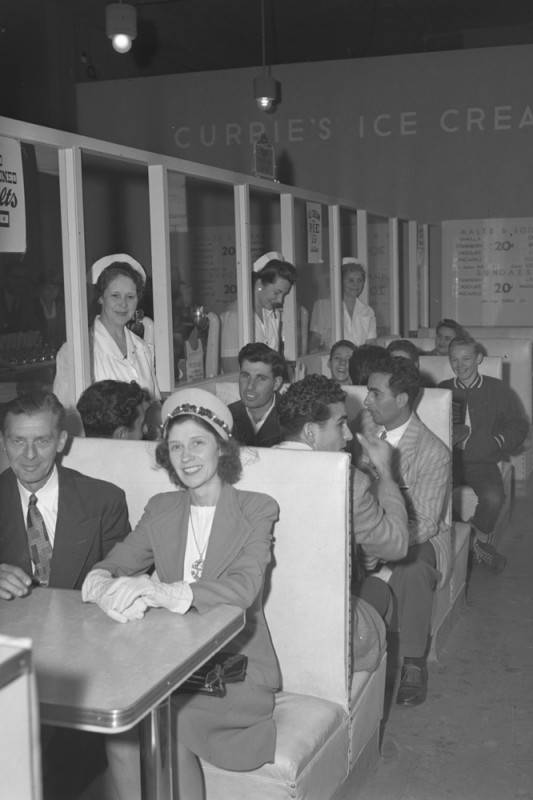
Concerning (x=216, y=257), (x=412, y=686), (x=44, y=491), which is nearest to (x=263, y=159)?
(x=412, y=686)

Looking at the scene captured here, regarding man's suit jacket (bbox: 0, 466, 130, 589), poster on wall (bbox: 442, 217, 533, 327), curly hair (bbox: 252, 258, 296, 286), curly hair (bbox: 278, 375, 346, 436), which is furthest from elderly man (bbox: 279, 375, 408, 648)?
poster on wall (bbox: 442, 217, 533, 327)

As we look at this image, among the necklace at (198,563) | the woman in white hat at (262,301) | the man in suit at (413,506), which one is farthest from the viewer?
the woman in white hat at (262,301)

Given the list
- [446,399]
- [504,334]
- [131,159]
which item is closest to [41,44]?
[504,334]

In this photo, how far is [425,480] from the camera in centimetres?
325

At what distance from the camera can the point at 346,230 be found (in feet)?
22.2

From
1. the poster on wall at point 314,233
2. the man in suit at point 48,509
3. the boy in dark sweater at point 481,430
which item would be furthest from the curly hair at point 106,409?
the poster on wall at point 314,233

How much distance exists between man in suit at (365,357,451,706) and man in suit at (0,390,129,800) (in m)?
1.07

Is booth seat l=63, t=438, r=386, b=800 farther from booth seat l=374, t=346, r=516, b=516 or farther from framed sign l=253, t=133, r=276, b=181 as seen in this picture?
framed sign l=253, t=133, r=276, b=181

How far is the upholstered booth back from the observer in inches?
85.2

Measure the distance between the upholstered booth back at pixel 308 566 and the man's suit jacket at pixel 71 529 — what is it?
35 centimetres

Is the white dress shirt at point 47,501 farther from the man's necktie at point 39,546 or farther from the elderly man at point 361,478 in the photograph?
the elderly man at point 361,478

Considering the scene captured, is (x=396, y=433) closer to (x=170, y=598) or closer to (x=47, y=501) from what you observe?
(x=47, y=501)

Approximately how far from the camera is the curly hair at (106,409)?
281cm

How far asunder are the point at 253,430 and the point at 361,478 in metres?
1.46
